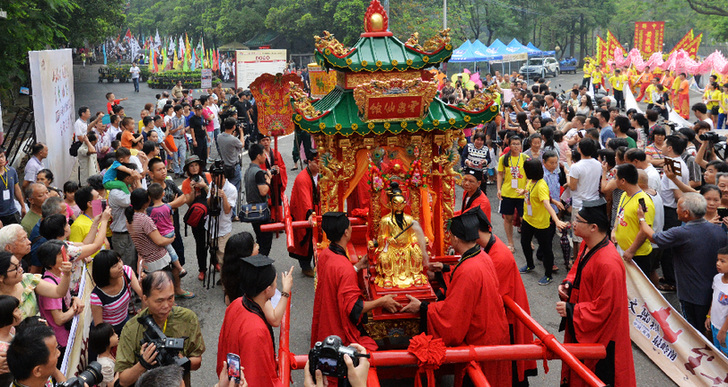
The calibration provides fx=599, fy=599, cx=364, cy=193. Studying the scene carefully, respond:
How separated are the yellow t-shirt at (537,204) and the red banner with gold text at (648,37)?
32.8 metres

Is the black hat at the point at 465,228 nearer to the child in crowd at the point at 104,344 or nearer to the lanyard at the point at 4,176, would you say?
the child in crowd at the point at 104,344

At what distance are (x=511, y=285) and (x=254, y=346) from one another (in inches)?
107

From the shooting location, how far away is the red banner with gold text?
118 ft

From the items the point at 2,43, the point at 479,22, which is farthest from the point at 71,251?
the point at 479,22

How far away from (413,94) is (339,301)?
2.24 m

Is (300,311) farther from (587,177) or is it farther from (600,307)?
(587,177)

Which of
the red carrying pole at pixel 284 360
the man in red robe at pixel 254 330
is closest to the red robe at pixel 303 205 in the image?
the red carrying pole at pixel 284 360

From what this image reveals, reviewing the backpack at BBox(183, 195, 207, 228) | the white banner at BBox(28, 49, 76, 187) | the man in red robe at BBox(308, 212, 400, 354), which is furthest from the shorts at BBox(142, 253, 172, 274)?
the white banner at BBox(28, 49, 76, 187)

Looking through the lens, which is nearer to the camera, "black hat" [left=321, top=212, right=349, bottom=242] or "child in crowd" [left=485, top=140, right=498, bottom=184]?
"black hat" [left=321, top=212, right=349, bottom=242]

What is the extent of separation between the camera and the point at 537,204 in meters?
8.22

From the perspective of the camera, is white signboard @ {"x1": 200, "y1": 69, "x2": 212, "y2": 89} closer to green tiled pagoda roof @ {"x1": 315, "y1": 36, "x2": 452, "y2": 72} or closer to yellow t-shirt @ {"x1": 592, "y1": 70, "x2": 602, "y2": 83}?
green tiled pagoda roof @ {"x1": 315, "y1": 36, "x2": 452, "y2": 72}

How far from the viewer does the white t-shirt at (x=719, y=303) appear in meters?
5.51

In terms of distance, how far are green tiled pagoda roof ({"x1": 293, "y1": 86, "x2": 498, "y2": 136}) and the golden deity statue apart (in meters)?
0.79

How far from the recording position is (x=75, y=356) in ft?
15.7
